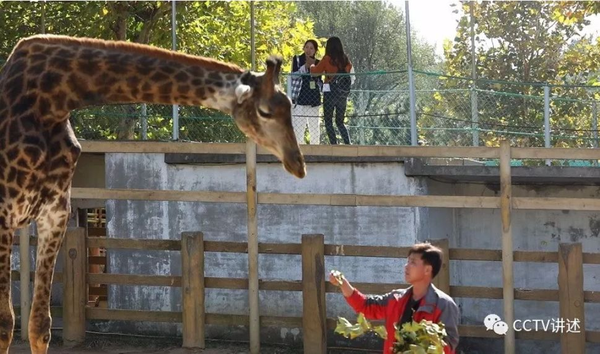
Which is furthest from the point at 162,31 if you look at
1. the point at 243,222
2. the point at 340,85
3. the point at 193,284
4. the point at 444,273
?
the point at 444,273

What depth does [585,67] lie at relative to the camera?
56.0 feet

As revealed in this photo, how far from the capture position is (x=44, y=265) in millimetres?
7340

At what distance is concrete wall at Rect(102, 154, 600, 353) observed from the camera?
1110 centimetres

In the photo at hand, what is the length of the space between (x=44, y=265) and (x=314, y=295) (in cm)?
336

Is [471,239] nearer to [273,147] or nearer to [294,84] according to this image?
[294,84]

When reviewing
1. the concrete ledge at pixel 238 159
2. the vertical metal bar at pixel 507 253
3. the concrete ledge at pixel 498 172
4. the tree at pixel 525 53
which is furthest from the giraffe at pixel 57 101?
the tree at pixel 525 53

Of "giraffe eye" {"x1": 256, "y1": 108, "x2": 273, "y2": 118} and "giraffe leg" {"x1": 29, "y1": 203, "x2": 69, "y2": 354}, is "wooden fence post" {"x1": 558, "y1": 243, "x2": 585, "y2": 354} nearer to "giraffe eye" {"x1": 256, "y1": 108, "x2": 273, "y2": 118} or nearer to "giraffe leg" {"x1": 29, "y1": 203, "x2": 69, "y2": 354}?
"giraffe eye" {"x1": 256, "y1": 108, "x2": 273, "y2": 118}

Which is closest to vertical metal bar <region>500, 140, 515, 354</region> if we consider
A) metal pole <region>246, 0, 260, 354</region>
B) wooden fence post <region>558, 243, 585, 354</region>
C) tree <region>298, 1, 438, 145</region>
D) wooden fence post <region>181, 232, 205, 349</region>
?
wooden fence post <region>558, 243, 585, 354</region>

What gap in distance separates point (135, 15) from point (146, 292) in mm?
6197

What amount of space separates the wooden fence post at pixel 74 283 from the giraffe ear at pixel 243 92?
4591 mm

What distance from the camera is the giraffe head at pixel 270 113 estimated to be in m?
6.59

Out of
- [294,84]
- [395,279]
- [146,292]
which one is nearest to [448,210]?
[395,279]

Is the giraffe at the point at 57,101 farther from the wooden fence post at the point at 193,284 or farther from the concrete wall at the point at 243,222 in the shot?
the concrete wall at the point at 243,222

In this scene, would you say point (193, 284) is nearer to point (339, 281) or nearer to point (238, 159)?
point (238, 159)
